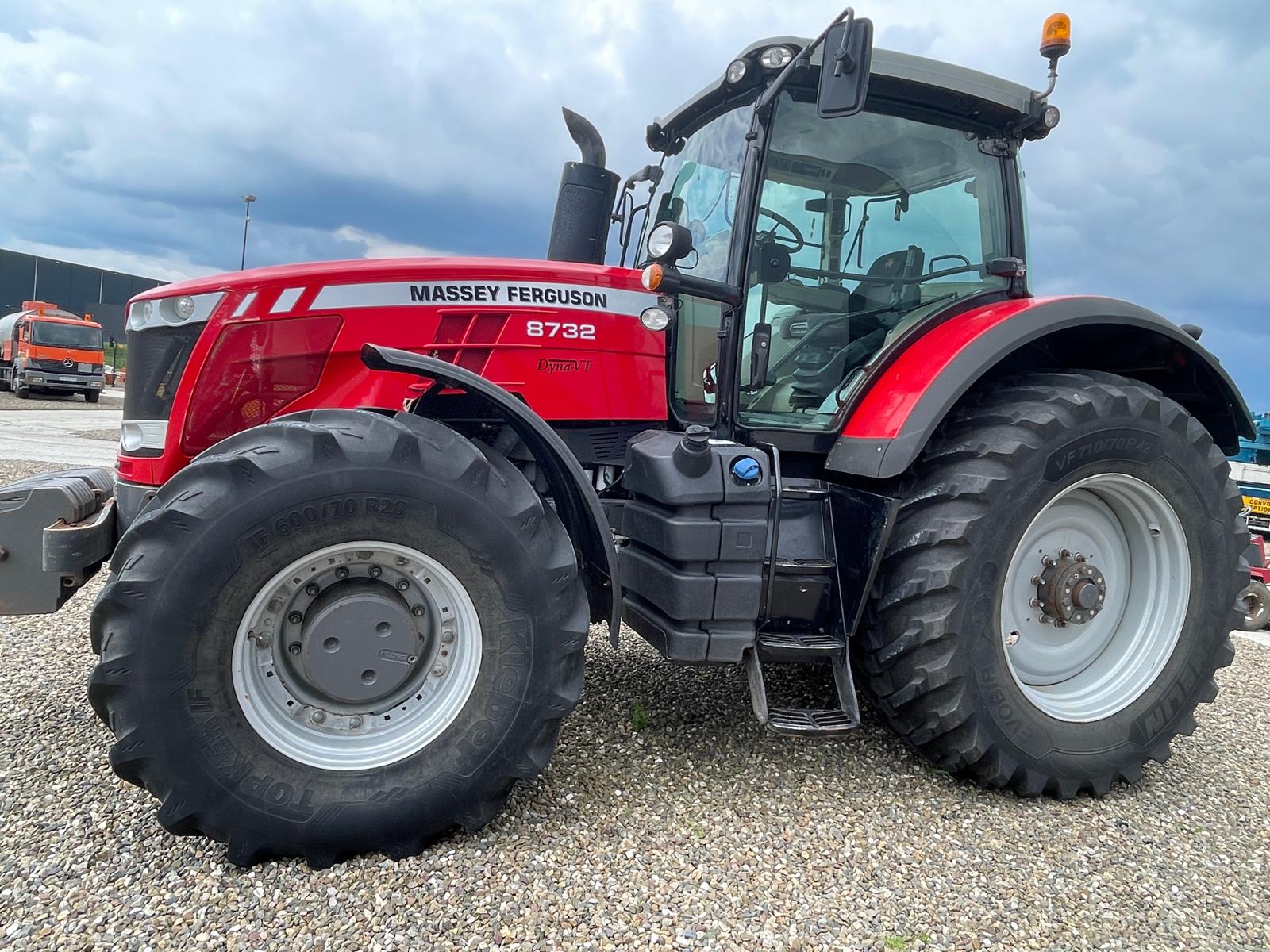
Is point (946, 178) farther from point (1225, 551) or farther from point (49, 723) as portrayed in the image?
point (49, 723)

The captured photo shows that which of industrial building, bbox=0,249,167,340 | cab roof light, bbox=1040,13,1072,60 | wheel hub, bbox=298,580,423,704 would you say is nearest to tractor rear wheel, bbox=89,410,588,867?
wheel hub, bbox=298,580,423,704

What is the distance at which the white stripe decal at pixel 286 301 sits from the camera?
8.41ft

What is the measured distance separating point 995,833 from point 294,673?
2113mm

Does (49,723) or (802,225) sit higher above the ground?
(802,225)

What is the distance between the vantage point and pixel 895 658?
8.70 ft

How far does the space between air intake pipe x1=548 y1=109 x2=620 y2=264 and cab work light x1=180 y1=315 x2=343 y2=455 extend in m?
1.24

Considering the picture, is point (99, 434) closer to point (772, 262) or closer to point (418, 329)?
point (418, 329)

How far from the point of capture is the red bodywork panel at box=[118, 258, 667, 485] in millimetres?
2578

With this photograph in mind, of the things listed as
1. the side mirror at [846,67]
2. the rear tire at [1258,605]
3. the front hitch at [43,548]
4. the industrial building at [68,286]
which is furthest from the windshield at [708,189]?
the industrial building at [68,286]

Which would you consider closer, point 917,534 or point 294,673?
point 294,673

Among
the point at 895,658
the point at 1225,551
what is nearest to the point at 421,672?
the point at 895,658

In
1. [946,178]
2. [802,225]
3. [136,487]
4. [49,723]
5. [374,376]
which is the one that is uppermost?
[946,178]

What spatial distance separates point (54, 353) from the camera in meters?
21.3

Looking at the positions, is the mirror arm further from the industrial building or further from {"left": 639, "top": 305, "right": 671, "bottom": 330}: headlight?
the industrial building
